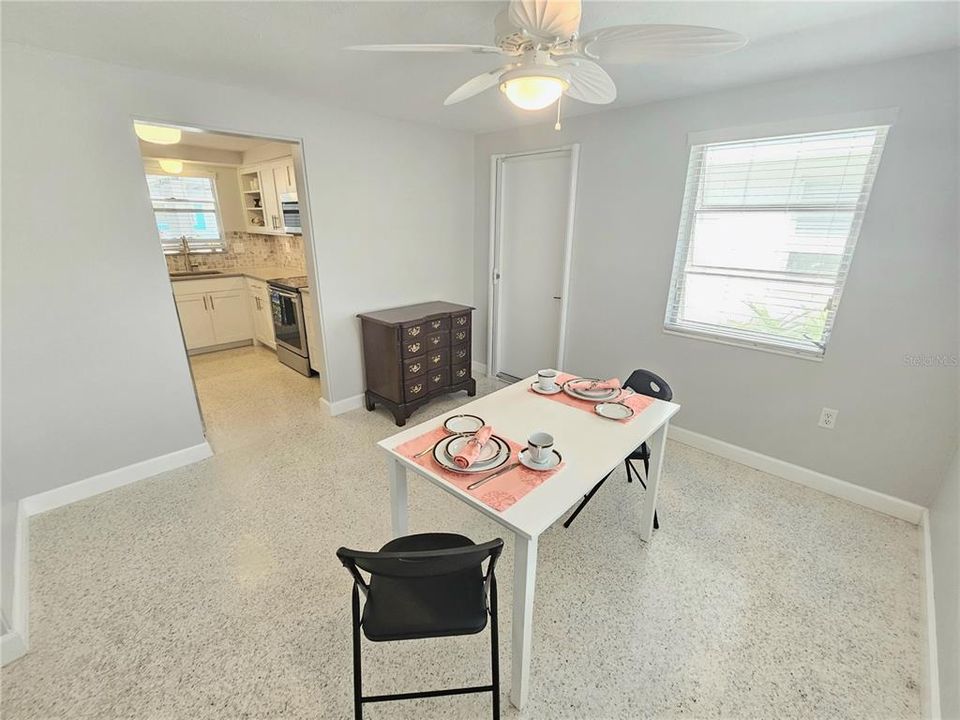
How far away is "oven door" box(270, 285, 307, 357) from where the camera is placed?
4020mm

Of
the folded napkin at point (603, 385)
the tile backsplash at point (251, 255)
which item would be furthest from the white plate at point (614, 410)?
the tile backsplash at point (251, 255)

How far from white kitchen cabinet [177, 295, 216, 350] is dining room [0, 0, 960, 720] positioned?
1852 millimetres

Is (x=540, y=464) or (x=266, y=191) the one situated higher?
(x=266, y=191)

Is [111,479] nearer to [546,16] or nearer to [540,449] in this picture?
[540,449]

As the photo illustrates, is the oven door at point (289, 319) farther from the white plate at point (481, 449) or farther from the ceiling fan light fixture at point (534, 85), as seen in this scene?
the ceiling fan light fixture at point (534, 85)

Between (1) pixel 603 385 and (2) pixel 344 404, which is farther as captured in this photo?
(2) pixel 344 404

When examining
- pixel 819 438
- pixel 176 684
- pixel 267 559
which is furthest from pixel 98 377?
pixel 819 438

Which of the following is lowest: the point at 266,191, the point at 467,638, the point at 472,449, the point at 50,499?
the point at 467,638

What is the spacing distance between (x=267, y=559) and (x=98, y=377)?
1.46 m

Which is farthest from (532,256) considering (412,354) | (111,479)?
(111,479)

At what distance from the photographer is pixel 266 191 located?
4551 mm

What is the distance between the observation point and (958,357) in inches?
80.5

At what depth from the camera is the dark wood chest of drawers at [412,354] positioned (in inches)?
125

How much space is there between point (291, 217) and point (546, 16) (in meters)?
3.71
